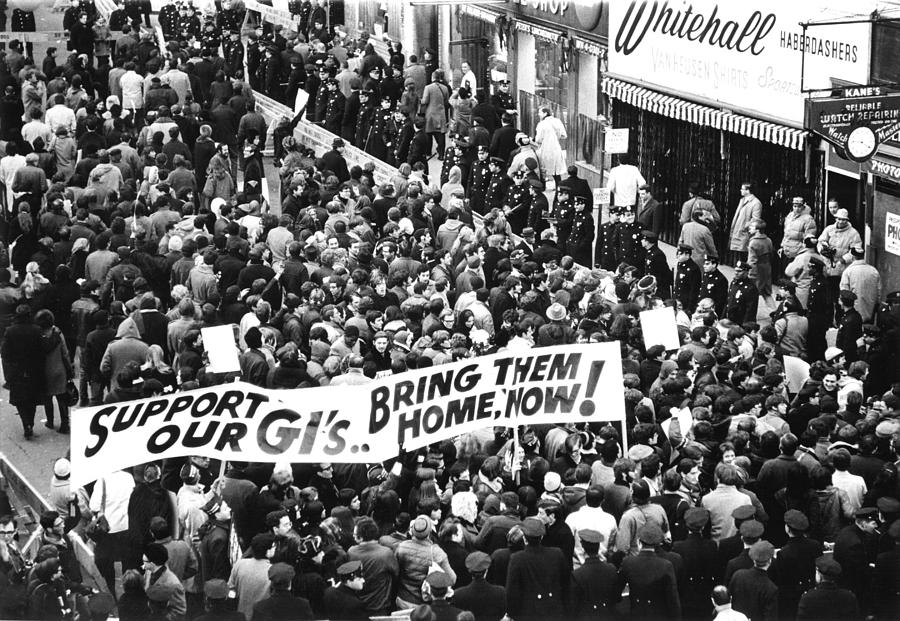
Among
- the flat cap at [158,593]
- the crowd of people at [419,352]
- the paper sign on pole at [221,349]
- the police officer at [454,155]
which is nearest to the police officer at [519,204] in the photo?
the crowd of people at [419,352]

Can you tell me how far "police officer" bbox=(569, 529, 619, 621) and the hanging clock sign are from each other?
747cm

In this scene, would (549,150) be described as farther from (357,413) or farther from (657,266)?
(357,413)

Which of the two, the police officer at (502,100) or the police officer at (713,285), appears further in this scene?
the police officer at (502,100)

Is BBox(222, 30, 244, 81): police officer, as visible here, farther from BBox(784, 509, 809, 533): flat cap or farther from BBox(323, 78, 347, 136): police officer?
BBox(784, 509, 809, 533): flat cap

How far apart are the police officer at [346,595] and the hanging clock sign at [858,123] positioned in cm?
837

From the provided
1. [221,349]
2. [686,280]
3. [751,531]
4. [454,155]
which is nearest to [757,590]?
[751,531]

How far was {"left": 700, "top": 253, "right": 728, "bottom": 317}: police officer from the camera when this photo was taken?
19.4 m

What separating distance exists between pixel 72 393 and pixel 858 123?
8.61 m

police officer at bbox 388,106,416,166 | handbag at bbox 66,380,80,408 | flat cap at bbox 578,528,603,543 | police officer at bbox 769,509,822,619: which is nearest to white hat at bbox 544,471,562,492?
flat cap at bbox 578,528,603,543

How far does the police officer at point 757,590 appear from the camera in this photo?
11398 millimetres

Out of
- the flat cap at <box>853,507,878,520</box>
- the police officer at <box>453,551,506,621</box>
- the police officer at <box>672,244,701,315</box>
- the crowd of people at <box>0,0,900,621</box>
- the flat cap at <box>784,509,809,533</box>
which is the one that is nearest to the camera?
the police officer at <box>453,551,506,621</box>

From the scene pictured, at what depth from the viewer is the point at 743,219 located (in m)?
22.1

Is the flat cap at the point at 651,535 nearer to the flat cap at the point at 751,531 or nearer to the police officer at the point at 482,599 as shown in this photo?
the flat cap at the point at 751,531

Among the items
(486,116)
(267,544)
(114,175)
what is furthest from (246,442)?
(486,116)
